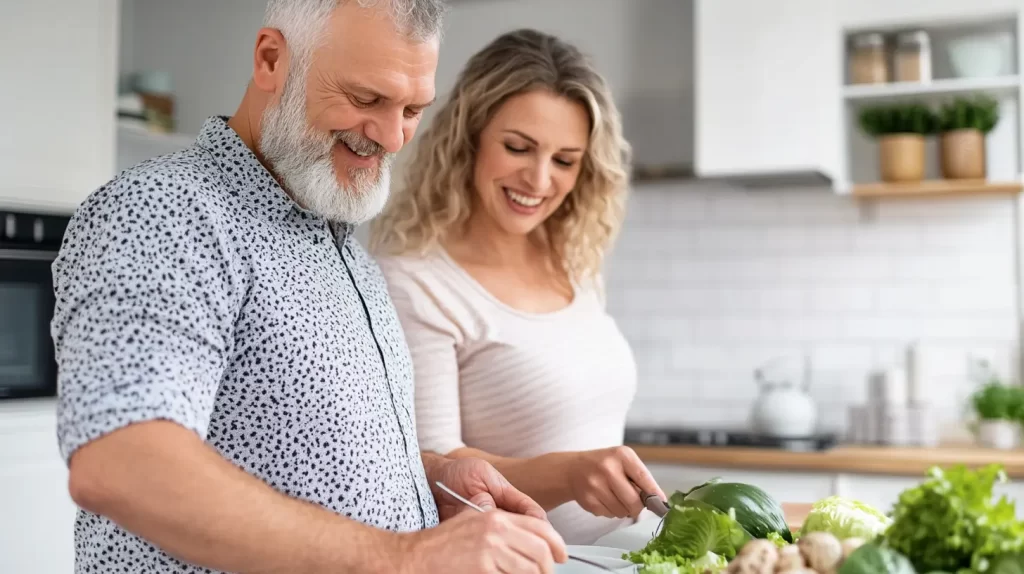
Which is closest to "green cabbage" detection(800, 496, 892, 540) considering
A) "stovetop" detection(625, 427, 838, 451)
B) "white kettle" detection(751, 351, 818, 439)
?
"stovetop" detection(625, 427, 838, 451)

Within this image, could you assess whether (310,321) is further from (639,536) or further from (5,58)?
(5,58)

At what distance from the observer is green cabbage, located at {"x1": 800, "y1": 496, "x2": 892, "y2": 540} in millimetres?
1074

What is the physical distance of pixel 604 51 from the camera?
4.00m

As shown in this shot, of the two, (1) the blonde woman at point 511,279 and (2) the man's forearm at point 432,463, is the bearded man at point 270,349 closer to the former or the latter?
(2) the man's forearm at point 432,463

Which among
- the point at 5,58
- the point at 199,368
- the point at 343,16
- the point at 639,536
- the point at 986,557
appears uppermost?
the point at 5,58

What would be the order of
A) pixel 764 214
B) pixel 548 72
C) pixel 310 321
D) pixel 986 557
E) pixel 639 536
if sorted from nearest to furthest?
pixel 986 557
pixel 310 321
pixel 639 536
pixel 548 72
pixel 764 214

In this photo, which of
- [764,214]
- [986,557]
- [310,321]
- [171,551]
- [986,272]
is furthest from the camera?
[764,214]

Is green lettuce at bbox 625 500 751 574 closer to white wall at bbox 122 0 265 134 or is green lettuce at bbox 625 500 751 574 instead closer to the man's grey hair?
the man's grey hair

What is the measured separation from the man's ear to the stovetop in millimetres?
2353

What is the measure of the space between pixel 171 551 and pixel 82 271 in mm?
281

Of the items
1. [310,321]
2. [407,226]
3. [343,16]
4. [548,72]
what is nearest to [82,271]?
[310,321]

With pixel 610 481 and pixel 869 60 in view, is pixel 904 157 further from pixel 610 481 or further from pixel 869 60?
pixel 610 481

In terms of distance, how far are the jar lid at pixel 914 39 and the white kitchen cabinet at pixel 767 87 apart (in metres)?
0.21

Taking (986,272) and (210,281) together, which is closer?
(210,281)
